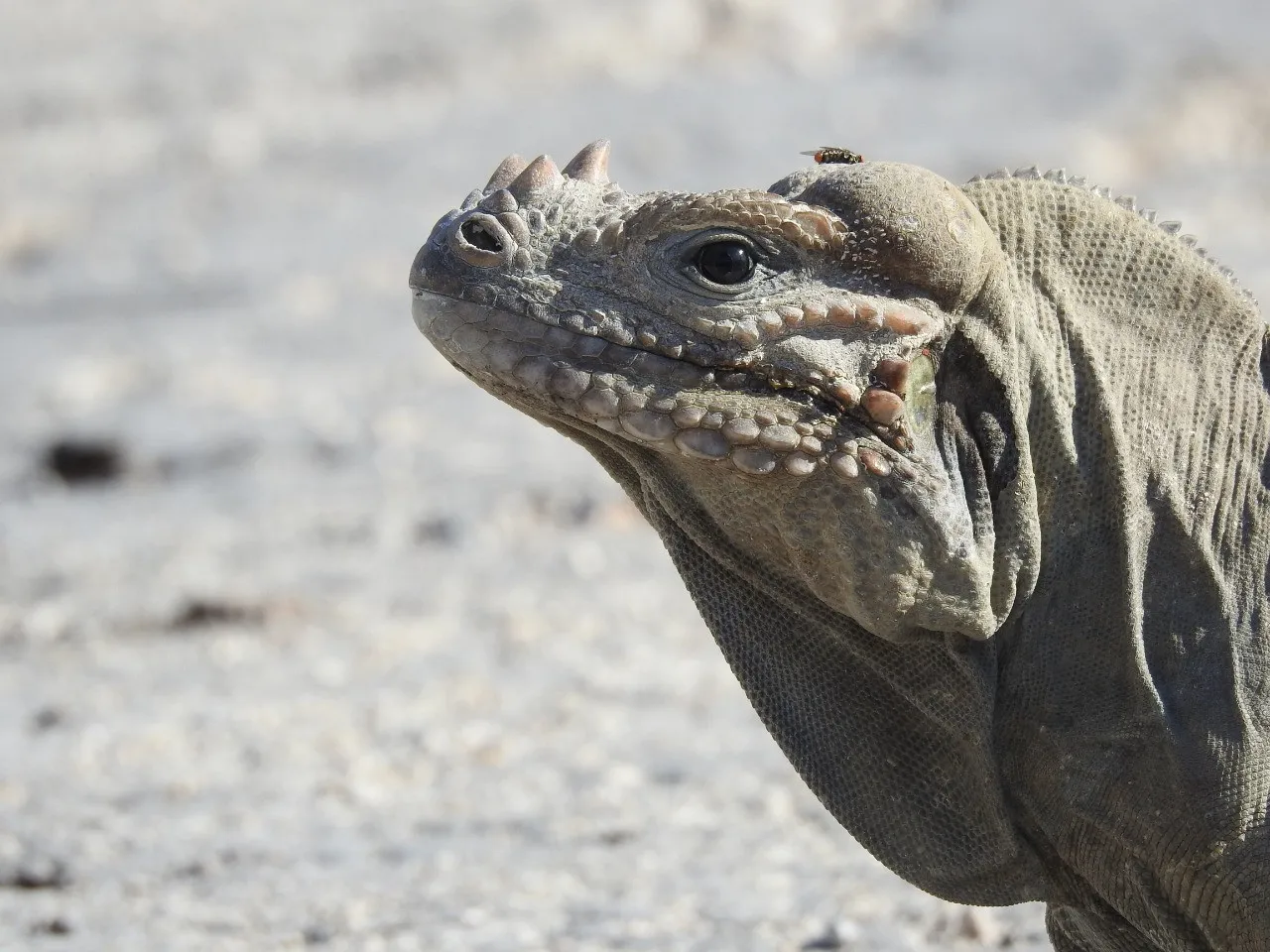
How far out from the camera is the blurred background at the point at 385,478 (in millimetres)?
6070

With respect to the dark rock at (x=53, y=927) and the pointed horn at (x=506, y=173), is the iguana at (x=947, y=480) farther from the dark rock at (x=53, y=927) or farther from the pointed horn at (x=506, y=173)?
the dark rock at (x=53, y=927)

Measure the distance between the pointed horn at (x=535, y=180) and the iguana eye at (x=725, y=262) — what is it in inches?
13.8

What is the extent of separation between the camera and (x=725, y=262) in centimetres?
346

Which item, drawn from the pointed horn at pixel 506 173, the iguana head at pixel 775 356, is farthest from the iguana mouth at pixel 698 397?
the pointed horn at pixel 506 173

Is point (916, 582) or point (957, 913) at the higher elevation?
point (916, 582)

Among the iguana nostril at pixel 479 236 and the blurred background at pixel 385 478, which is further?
the blurred background at pixel 385 478

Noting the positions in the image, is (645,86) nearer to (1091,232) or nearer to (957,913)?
(957,913)

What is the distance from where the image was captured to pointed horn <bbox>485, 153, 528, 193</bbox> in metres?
3.64

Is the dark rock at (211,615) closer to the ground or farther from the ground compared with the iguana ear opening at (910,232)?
closer to the ground

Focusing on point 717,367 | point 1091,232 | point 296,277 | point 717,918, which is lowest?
point 717,918

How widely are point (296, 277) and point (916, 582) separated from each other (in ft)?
38.0

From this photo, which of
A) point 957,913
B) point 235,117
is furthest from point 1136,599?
point 235,117

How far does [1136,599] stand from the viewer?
3520 mm

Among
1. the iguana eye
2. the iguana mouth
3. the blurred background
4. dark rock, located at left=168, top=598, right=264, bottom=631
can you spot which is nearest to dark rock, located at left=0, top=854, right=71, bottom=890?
the blurred background
